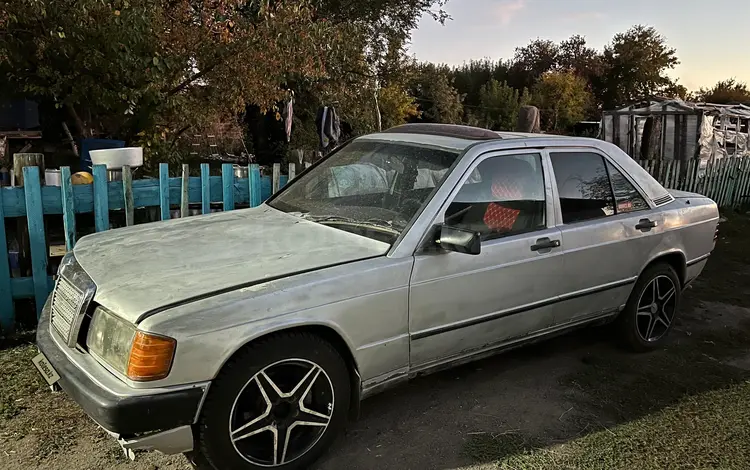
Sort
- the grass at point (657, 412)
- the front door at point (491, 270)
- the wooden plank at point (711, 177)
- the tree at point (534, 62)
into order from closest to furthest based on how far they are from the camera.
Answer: the grass at point (657, 412) < the front door at point (491, 270) < the wooden plank at point (711, 177) < the tree at point (534, 62)

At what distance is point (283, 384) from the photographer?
2807mm

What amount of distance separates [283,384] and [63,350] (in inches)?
42.4

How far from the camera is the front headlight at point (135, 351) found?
2.42 metres

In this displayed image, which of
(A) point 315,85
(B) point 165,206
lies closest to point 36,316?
(B) point 165,206

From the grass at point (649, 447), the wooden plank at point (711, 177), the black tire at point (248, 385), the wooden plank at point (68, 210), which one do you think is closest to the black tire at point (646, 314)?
the grass at point (649, 447)

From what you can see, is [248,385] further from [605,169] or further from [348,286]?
[605,169]

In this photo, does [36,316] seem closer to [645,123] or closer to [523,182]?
[523,182]

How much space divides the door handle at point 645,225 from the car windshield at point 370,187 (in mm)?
1643

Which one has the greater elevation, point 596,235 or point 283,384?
point 596,235

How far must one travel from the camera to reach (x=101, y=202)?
4.79 metres

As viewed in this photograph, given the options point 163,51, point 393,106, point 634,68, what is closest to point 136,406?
point 163,51

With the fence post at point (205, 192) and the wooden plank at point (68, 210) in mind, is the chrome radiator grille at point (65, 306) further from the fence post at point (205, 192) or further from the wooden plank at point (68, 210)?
the fence post at point (205, 192)

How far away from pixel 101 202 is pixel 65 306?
6.67 feet

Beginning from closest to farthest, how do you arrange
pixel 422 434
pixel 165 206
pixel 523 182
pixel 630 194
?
pixel 422 434 < pixel 523 182 < pixel 630 194 < pixel 165 206
